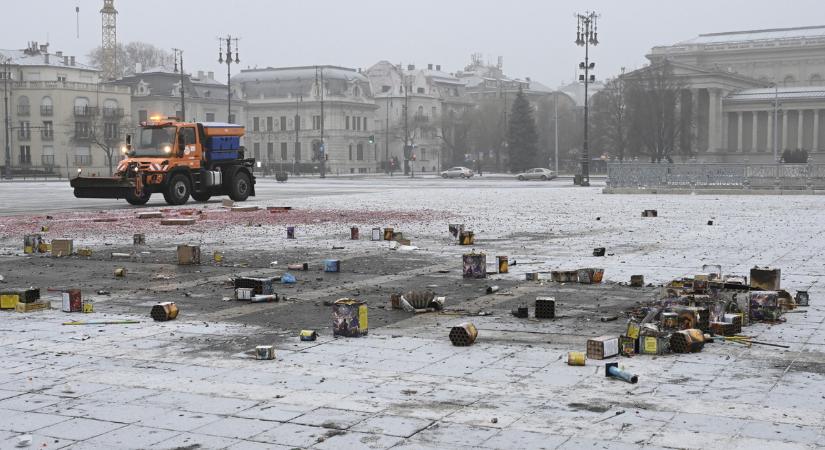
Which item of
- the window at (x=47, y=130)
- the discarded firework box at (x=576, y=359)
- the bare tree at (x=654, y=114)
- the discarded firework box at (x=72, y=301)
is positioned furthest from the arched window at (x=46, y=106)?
the discarded firework box at (x=576, y=359)

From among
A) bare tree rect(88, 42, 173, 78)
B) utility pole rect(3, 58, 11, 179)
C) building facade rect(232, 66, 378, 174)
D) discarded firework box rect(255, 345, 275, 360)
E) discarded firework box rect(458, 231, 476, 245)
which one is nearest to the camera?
discarded firework box rect(255, 345, 275, 360)

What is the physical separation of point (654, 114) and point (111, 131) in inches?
2083

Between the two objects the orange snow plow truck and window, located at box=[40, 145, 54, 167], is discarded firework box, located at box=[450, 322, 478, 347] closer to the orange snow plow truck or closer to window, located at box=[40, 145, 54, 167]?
the orange snow plow truck

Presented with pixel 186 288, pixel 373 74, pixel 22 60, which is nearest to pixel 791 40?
pixel 373 74

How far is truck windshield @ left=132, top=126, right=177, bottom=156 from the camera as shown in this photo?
34.5 meters

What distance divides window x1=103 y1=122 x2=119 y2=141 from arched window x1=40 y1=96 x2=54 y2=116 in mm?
5185

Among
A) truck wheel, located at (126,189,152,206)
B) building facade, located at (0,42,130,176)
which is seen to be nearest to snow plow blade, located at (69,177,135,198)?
truck wheel, located at (126,189,152,206)

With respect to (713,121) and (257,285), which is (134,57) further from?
(257,285)

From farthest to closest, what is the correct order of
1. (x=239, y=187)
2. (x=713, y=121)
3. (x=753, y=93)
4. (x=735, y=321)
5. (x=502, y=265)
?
1. (x=753, y=93)
2. (x=713, y=121)
3. (x=239, y=187)
4. (x=502, y=265)
5. (x=735, y=321)

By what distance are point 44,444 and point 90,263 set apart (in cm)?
1076

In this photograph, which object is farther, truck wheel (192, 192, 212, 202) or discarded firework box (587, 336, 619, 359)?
truck wheel (192, 192, 212, 202)

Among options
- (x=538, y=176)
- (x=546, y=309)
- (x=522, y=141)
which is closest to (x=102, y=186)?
(x=546, y=309)

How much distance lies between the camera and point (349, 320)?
9945mm

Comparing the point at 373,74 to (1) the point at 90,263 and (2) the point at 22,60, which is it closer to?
(2) the point at 22,60
